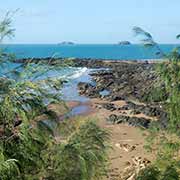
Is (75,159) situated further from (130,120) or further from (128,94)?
(128,94)

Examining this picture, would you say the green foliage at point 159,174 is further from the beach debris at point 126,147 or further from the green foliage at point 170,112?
the beach debris at point 126,147

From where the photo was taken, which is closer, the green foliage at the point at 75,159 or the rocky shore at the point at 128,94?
the green foliage at the point at 75,159

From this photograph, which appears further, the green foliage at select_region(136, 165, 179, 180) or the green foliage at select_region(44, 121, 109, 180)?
the green foliage at select_region(136, 165, 179, 180)

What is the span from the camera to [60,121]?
11.2 m

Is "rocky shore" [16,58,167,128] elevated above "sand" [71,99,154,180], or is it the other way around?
"rocky shore" [16,58,167,128]

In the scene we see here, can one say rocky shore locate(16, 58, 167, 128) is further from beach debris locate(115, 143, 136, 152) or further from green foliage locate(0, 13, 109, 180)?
green foliage locate(0, 13, 109, 180)

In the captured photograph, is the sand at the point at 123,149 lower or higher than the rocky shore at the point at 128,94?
lower

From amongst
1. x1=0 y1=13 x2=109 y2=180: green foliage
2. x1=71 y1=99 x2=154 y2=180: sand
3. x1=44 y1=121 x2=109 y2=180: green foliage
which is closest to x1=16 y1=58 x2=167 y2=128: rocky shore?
x1=71 y1=99 x2=154 y2=180: sand

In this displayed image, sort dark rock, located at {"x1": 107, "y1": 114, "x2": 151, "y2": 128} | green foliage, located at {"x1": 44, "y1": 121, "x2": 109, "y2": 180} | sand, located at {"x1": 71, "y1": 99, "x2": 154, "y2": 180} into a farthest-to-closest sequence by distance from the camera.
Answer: dark rock, located at {"x1": 107, "y1": 114, "x2": 151, "y2": 128}, sand, located at {"x1": 71, "y1": 99, "x2": 154, "y2": 180}, green foliage, located at {"x1": 44, "y1": 121, "x2": 109, "y2": 180}

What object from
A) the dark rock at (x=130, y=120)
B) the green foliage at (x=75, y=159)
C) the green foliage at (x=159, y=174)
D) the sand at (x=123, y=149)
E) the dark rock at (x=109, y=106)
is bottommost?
the sand at (x=123, y=149)

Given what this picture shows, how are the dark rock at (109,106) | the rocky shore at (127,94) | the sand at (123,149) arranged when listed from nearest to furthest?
the sand at (123,149), the rocky shore at (127,94), the dark rock at (109,106)

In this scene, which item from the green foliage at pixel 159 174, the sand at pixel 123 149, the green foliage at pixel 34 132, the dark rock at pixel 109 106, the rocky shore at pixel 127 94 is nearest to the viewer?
the green foliage at pixel 34 132

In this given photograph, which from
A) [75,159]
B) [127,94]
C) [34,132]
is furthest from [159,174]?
[127,94]

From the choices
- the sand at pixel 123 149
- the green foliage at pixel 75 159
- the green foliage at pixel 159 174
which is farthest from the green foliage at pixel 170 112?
the sand at pixel 123 149
